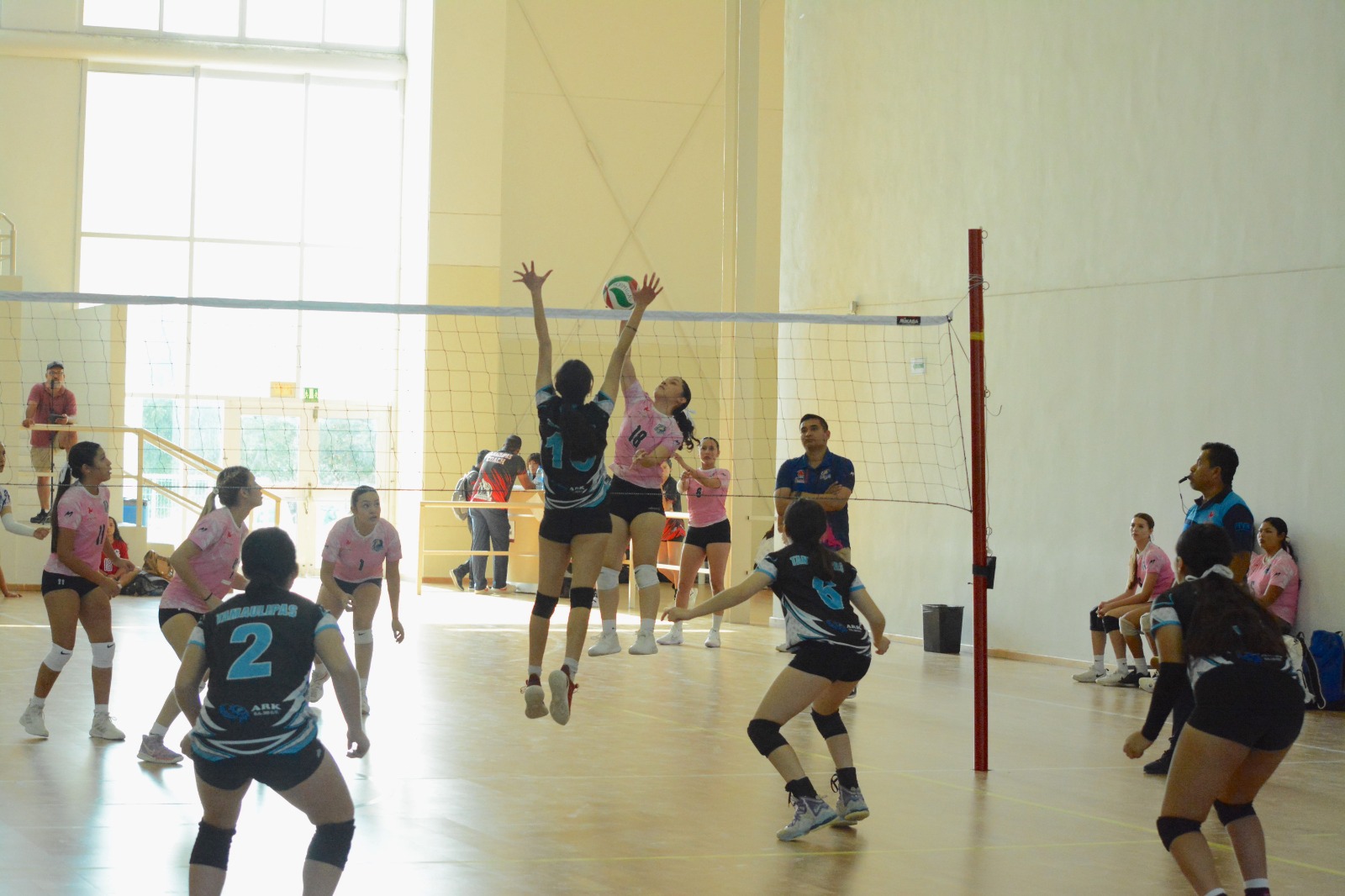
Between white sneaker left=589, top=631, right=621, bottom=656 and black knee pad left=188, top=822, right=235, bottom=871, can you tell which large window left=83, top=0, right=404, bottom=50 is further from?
black knee pad left=188, top=822, right=235, bottom=871

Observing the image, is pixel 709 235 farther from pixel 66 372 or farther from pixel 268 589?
pixel 268 589

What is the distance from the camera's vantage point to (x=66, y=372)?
1830 cm

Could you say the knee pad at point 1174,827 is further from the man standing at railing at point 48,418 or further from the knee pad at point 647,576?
the man standing at railing at point 48,418

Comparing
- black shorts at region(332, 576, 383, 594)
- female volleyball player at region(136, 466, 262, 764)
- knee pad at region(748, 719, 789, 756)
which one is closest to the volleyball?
black shorts at region(332, 576, 383, 594)

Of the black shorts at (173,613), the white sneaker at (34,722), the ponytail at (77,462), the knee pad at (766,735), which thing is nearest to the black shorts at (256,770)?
the knee pad at (766,735)

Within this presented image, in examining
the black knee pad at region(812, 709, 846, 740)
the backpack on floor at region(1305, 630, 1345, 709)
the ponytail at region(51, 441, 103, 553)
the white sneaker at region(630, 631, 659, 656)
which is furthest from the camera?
the backpack on floor at region(1305, 630, 1345, 709)

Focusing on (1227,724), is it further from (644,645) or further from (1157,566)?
(1157,566)

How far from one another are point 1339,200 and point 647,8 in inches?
519

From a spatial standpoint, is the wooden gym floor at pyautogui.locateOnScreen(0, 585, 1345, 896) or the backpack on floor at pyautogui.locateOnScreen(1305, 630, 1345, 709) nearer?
the wooden gym floor at pyautogui.locateOnScreen(0, 585, 1345, 896)

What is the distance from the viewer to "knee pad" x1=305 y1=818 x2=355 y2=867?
3.83 meters

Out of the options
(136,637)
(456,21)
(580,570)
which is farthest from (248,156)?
(580,570)

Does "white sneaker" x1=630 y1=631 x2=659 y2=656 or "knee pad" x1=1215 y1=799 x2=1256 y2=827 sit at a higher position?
"white sneaker" x1=630 y1=631 x2=659 y2=656

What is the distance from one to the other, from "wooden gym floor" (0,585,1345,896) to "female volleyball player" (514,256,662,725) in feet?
1.88

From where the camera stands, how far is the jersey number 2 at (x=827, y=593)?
5.46 m
